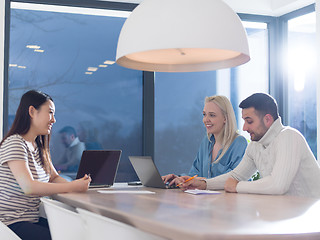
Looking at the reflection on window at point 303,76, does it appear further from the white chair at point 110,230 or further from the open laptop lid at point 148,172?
the white chair at point 110,230

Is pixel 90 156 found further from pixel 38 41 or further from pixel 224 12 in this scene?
pixel 38 41

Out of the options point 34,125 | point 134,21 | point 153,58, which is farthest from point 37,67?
point 134,21

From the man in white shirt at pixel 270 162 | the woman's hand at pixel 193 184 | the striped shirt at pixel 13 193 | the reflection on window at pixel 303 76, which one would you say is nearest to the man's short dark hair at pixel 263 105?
the man in white shirt at pixel 270 162

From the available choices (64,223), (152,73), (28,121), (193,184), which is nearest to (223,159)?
(193,184)

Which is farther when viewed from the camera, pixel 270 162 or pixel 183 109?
pixel 183 109

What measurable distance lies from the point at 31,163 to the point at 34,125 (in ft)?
0.89

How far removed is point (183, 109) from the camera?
18.4 ft

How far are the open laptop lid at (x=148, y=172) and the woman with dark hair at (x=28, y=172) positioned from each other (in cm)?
50

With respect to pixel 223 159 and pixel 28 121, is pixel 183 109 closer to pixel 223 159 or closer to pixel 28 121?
pixel 223 159

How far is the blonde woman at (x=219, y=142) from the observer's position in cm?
385

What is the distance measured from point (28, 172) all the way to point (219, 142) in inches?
68.8

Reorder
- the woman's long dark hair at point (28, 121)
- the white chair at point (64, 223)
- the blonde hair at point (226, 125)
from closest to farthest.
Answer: the white chair at point (64, 223) < the woman's long dark hair at point (28, 121) < the blonde hair at point (226, 125)

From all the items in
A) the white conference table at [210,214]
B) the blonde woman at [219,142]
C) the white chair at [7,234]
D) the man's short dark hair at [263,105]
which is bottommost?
the white chair at [7,234]

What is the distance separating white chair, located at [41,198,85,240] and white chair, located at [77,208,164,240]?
0.48ft
